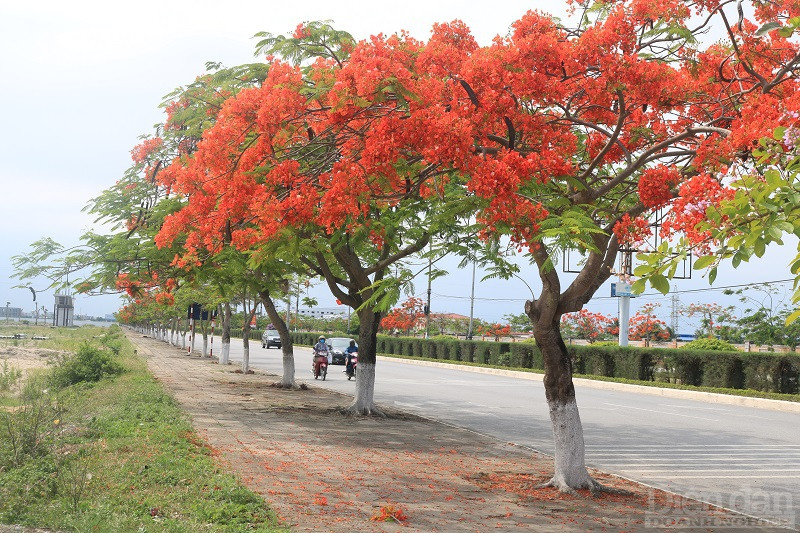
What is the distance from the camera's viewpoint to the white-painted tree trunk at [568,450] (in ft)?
29.3

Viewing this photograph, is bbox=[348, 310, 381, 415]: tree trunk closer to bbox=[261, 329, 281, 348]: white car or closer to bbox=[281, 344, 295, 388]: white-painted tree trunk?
bbox=[281, 344, 295, 388]: white-painted tree trunk

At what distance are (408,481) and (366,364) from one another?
23.2 feet

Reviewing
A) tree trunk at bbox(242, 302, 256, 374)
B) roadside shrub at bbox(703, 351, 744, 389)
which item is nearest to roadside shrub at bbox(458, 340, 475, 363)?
tree trunk at bbox(242, 302, 256, 374)

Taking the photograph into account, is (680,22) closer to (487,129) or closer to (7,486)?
(487,129)

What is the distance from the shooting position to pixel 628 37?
853 centimetres

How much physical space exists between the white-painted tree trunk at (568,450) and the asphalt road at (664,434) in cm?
137

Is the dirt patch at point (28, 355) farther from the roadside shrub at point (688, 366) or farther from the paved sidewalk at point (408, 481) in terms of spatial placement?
the paved sidewalk at point (408, 481)

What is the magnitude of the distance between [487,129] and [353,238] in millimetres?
3712

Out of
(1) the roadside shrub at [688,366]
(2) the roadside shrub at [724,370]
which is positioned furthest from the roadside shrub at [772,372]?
(1) the roadside shrub at [688,366]

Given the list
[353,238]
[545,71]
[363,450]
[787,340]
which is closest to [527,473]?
[363,450]

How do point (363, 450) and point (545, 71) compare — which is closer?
point (545, 71)

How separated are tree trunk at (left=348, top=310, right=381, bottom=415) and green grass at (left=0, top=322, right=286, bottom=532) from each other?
15.7ft

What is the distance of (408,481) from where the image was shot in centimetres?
A: 922

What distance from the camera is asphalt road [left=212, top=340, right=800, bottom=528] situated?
9.98m
